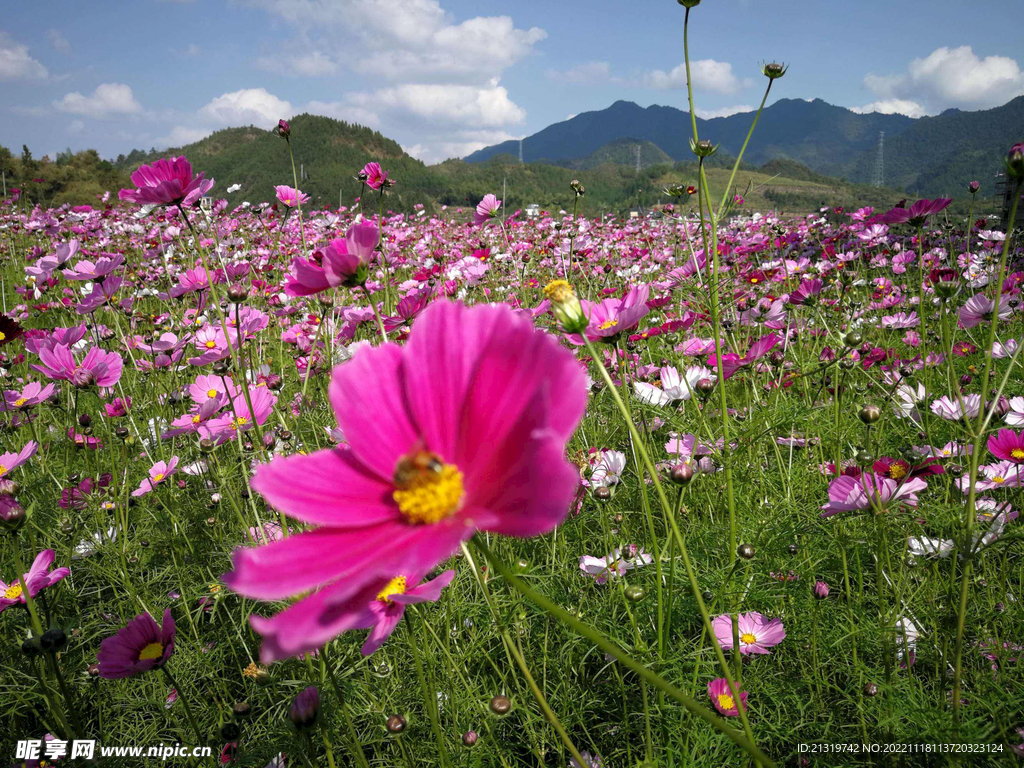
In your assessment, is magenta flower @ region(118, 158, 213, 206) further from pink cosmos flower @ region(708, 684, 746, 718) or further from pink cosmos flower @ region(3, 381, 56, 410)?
pink cosmos flower @ region(708, 684, 746, 718)

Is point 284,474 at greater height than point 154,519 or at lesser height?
greater

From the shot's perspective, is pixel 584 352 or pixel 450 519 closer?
pixel 450 519

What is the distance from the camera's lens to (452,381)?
460 millimetres

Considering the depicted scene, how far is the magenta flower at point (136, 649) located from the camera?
2.95 ft

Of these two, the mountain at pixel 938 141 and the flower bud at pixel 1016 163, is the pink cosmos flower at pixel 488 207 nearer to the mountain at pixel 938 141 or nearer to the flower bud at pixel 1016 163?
the flower bud at pixel 1016 163

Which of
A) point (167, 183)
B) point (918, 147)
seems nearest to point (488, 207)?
point (167, 183)

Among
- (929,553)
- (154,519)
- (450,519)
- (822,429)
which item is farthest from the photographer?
(154,519)

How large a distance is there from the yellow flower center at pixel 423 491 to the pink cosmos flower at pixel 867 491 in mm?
752

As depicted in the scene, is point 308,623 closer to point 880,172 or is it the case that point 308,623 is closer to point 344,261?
point 344,261

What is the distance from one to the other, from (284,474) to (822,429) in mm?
1291

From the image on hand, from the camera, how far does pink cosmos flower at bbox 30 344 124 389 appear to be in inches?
51.9

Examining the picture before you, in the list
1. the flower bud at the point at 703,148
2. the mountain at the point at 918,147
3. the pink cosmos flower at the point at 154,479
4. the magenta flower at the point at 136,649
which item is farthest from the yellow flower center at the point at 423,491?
the mountain at the point at 918,147

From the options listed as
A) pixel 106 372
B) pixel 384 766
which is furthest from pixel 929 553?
pixel 106 372

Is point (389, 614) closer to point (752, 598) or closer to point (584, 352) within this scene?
point (752, 598)
